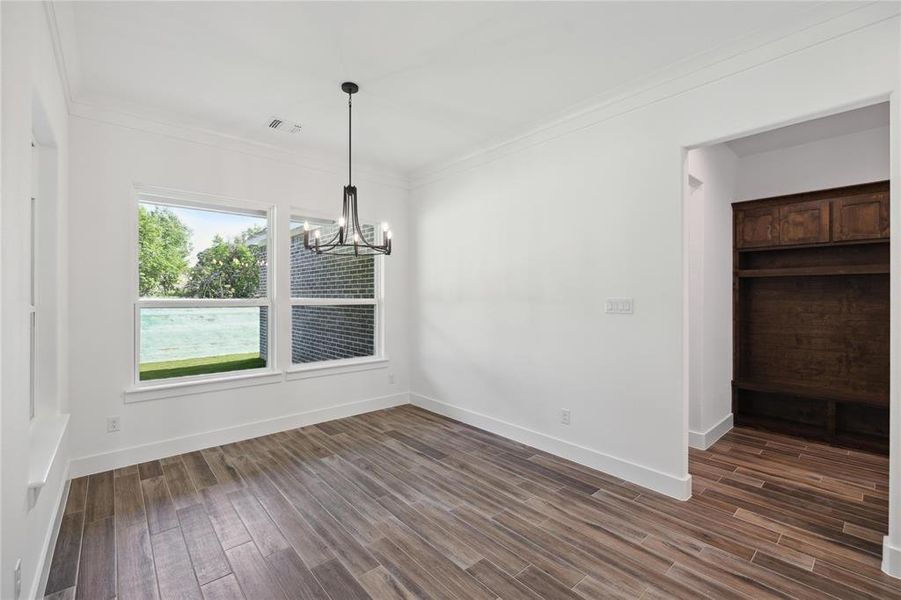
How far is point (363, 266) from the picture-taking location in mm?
4996

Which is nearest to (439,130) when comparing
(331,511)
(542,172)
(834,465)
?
(542,172)

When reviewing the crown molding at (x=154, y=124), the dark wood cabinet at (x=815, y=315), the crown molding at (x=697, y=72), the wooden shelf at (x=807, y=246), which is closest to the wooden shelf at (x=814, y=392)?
the dark wood cabinet at (x=815, y=315)

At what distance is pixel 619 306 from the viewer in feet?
10.4

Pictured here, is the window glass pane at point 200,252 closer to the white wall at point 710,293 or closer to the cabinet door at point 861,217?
the white wall at point 710,293

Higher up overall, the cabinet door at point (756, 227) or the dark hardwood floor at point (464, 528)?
the cabinet door at point (756, 227)

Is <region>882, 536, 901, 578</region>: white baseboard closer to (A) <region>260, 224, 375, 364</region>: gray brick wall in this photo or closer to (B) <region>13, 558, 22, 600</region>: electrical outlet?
(B) <region>13, 558, 22, 600</region>: electrical outlet

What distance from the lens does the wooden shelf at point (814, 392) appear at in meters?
3.62

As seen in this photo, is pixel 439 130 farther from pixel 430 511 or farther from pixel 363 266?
pixel 430 511

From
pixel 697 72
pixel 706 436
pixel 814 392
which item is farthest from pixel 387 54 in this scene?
pixel 814 392

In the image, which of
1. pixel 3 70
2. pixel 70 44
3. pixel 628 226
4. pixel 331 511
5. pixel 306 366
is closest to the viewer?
pixel 3 70

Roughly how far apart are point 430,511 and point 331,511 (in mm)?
616

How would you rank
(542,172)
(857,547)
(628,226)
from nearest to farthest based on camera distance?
(857,547) < (628,226) < (542,172)

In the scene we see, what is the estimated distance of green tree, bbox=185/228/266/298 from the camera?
12.5ft

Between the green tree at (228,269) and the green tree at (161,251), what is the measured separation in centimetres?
12
